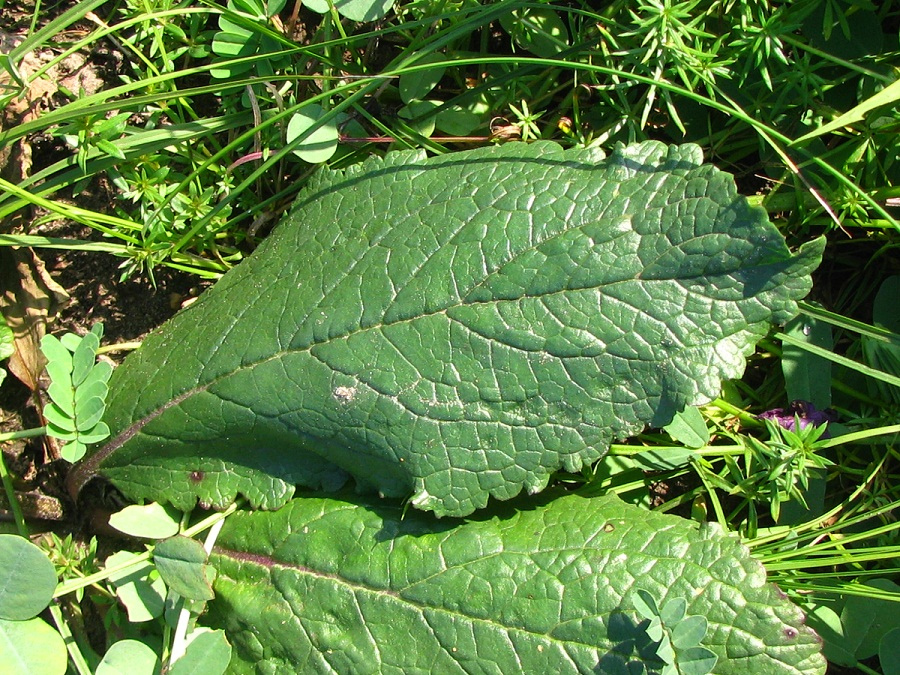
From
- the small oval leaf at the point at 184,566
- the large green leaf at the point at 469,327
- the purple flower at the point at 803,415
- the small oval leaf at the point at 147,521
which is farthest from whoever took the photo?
the purple flower at the point at 803,415

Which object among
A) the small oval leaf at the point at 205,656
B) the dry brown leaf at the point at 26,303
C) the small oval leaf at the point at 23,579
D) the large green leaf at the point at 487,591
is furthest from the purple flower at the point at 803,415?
the dry brown leaf at the point at 26,303

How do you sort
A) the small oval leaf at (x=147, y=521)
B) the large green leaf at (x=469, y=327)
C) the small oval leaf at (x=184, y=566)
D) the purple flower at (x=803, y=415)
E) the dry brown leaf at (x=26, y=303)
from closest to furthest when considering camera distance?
the large green leaf at (x=469, y=327), the small oval leaf at (x=184, y=566), the small oval leaf at (x=147, y=521), the purple flower at (x=803, y=415), the dry brown leaf at (x=26, y=303)

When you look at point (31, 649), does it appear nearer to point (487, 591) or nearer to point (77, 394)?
point (77, 394)

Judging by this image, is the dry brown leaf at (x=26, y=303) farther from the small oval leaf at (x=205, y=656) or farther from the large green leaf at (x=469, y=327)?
the small oval leaf at (x=205, y=656)

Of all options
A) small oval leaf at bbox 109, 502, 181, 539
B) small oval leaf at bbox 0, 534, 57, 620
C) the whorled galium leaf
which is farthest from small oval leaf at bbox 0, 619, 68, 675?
the whorled galium leaf

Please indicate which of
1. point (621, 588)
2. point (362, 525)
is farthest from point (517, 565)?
point (362, 525)

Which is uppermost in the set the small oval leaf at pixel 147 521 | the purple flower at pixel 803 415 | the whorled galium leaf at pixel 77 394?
the whorled galium leaf at pixel 77 394
